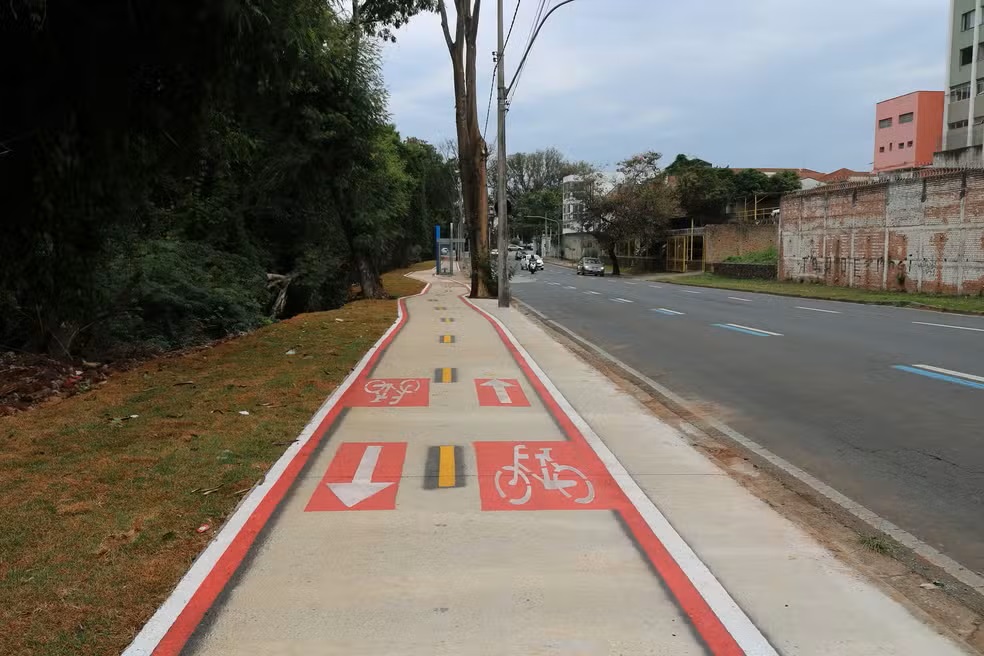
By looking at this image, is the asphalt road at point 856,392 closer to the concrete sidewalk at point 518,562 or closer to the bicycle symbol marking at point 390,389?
the concrete sidewalk at point 518,562

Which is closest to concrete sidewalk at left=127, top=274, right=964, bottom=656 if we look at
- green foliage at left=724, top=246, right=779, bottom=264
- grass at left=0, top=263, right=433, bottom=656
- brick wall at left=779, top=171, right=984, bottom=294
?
grass at left=0, top=263, right=433, bottom=656

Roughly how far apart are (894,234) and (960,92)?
35626 mm

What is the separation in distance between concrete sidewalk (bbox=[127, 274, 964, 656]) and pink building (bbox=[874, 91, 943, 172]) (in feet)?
222

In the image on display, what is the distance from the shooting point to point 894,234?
30359 millimetres

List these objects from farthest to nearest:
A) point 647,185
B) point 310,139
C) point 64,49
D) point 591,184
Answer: point 591,184, point 647,185, point 310,139, point 64,49

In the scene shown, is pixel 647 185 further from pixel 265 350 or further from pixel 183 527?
pixel 183 527

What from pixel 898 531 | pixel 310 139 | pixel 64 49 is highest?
pixel 310 139

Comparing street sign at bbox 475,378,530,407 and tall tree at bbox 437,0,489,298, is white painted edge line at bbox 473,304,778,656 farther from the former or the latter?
tall tree at bbox 437,0,489,298

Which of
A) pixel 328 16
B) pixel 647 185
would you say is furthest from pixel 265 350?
pixel 647 185

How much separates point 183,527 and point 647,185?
2231 inches

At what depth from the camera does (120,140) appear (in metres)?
5.08

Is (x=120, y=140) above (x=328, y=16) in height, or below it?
below

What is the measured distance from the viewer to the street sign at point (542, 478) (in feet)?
17.6

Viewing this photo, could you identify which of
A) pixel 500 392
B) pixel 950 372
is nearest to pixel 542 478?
pixel 500 392
